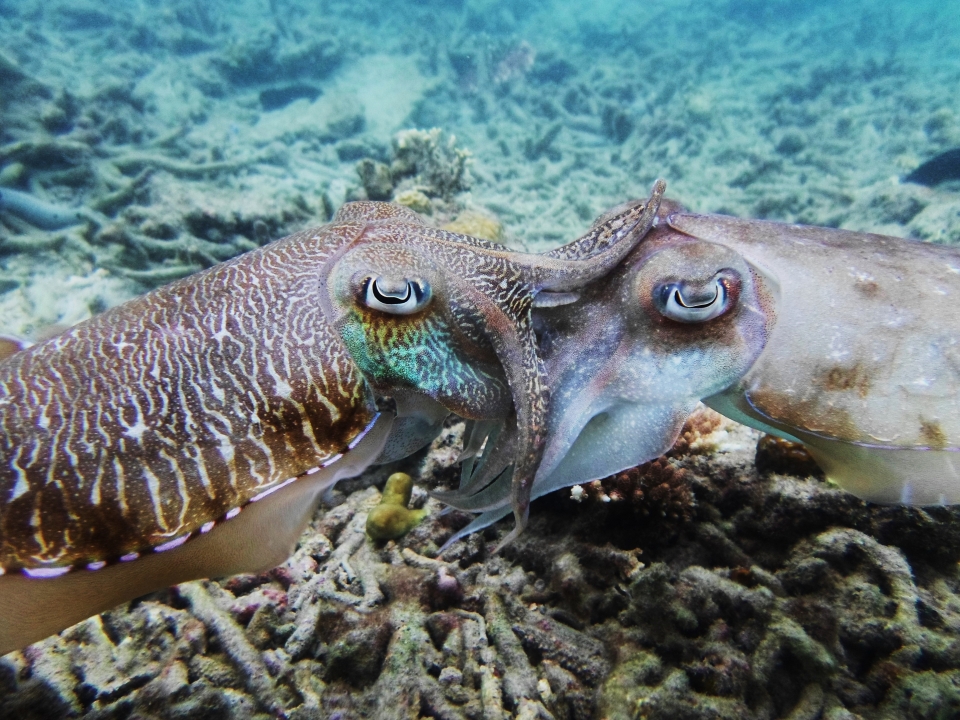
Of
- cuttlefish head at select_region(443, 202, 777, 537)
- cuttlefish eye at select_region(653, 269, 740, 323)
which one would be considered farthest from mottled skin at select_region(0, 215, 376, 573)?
cuttlefish eye at select_region(653, 269, 740, 323)

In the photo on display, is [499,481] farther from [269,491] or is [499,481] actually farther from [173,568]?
[173,568]

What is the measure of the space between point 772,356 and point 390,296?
138cm

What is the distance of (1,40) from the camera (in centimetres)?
1686

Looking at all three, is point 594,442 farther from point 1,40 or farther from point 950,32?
point 950,32

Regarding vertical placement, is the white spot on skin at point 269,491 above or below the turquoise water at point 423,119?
below

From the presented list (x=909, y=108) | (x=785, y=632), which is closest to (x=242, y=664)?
(x=785, y=632)

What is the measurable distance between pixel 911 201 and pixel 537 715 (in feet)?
38.4

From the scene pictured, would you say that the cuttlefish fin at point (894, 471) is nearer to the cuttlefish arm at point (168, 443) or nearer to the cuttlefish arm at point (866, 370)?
the cuttlefish arm at point (866, 370)

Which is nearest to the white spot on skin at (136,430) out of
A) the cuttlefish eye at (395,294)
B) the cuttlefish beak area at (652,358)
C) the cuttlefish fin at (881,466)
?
the cuttlefish eye at (395,294)

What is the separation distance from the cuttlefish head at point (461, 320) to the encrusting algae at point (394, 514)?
4.46ft

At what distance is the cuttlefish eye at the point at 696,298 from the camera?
1774mm

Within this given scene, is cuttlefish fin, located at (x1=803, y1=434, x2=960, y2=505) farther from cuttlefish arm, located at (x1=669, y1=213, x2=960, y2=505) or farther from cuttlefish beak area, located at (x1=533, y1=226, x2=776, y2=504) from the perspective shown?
cuttlefish beak area, located at (x1=533, y1=226, x2=776, y2=504)

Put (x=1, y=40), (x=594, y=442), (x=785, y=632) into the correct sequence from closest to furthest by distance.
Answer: (x=594, y=442)
(x=785, y=632)
(x=1, y=40)

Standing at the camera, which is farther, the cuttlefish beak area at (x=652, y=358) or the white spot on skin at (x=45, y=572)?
the cuttlefish beak area at (x=652, y=358)
